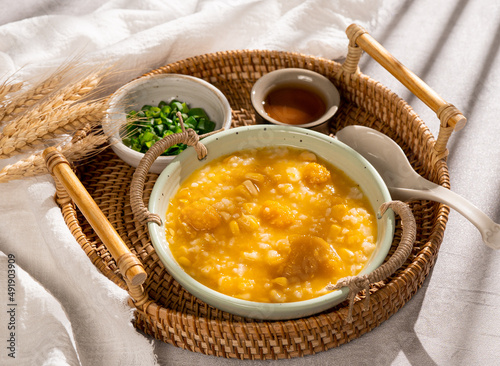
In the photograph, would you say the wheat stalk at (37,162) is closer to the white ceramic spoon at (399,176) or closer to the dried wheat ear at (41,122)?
the dried wheat ear at (41,122)

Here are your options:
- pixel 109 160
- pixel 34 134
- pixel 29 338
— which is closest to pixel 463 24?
pixel 109 160

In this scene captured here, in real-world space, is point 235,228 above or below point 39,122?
below

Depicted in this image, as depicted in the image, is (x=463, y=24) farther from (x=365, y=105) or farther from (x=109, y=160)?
(x=109, y=160)

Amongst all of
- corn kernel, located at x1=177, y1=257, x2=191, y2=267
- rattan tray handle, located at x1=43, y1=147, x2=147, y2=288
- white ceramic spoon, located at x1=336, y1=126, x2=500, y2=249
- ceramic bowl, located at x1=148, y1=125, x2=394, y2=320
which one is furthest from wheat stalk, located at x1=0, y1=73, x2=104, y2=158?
white ceramic spoon, located at x1=336, y1=126, x2=500, y2=249

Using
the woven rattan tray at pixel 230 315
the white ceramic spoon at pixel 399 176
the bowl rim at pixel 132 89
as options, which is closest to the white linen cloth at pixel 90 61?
the woven rattan tray at pixel 230 315

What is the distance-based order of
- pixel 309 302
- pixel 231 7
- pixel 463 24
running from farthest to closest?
1. pixel 463 24
2. pixel 231 7
3. pixel 309 302

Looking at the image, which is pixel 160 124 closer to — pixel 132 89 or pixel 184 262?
pixel 132 89

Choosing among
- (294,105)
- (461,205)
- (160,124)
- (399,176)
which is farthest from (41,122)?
(461,205)
